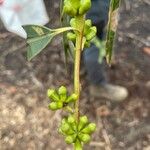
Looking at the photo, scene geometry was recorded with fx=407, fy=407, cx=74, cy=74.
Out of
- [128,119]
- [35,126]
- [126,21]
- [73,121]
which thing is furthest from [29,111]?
[73,121]

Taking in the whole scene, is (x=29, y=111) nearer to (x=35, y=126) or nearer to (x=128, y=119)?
(x=35, y=126)

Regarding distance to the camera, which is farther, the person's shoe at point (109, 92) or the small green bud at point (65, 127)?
the person's shoe at point (109, 92)

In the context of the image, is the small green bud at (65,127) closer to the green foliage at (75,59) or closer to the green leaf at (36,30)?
the green foliage at (75,59)

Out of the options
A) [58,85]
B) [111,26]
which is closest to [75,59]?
[111,26]

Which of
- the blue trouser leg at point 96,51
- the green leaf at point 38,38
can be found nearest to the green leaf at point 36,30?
the green leaf at point 38,38

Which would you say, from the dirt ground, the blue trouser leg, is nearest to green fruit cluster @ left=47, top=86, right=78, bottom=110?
the blue trouser leg

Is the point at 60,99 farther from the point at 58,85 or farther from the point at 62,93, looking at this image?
the point at 58,85
